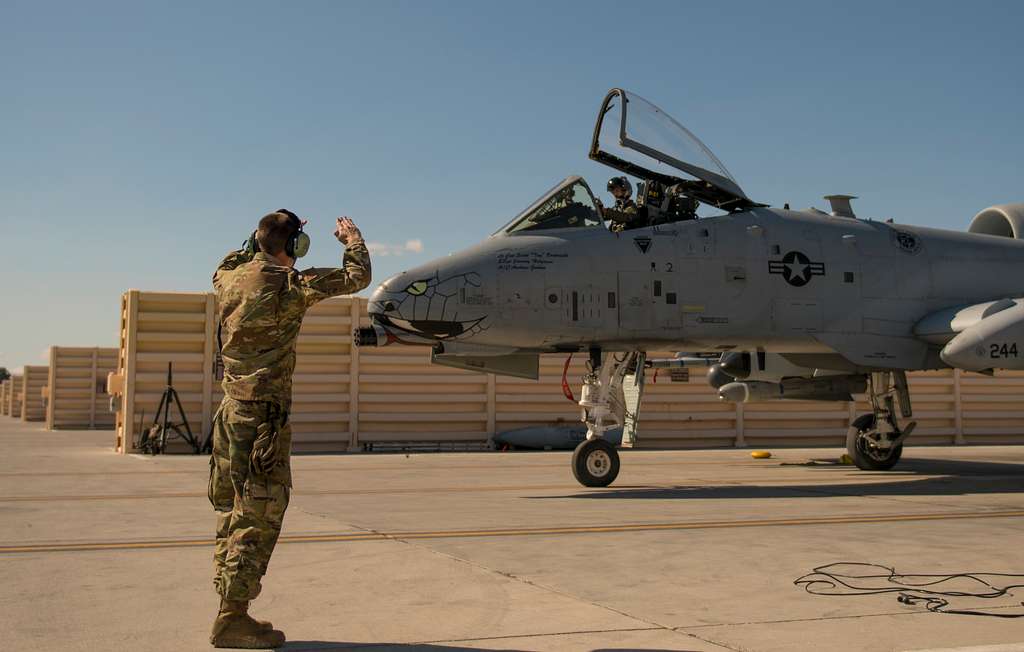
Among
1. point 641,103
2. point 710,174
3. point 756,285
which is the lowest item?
point 756,285

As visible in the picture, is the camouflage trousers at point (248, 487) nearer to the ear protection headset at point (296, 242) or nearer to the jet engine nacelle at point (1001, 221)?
the ear protection headset at point (296, 242)

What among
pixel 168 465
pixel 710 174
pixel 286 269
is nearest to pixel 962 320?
pixel 710 174

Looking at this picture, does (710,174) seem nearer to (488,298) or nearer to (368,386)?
(488,298)

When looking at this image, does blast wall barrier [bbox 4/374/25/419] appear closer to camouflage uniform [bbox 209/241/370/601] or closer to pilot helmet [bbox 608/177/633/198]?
pilot helmet [bbox 608/177/633/198]

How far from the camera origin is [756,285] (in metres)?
11.9

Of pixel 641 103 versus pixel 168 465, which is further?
pixel 168 465

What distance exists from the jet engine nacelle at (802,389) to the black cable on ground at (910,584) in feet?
29.8

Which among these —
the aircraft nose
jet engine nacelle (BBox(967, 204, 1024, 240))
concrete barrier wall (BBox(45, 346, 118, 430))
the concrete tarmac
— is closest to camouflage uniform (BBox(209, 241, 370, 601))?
the concrete tarmac

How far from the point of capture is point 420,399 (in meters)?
20.6

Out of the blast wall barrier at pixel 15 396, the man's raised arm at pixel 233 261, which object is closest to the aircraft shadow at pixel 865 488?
the man's raised arm at pixel 233 261

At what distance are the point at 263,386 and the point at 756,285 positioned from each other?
336 inches

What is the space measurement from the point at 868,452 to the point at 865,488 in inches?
127

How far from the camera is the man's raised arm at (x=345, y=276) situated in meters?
4.50

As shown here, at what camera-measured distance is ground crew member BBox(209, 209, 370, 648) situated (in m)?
4.33
